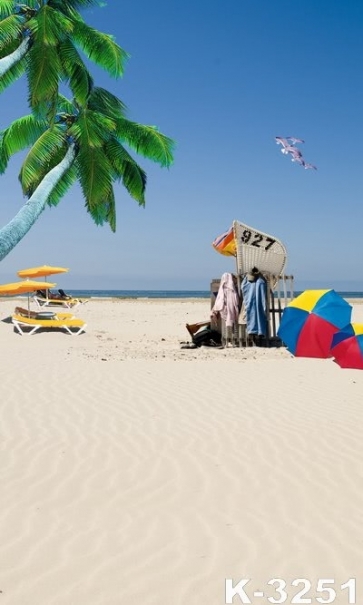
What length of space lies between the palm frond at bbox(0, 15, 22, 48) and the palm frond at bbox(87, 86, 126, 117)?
2382mm

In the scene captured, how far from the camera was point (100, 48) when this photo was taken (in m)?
13.0

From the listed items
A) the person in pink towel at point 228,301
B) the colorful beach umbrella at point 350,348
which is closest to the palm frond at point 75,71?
the person in pink towel at point 228,301

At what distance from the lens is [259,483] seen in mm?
5254

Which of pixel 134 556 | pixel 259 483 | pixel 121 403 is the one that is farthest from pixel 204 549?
pixel 121 403

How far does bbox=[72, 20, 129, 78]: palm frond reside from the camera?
1274cm

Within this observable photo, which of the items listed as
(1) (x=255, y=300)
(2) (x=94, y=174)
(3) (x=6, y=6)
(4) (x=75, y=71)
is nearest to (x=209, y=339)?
(1) (x=255, y=300)

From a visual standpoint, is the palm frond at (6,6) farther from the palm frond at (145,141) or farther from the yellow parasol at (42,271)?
the yellow parasol at (42,271)

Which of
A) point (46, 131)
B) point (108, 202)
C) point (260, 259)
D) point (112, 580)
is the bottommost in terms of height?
point (112, 580)

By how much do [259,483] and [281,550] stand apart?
51.1 inches

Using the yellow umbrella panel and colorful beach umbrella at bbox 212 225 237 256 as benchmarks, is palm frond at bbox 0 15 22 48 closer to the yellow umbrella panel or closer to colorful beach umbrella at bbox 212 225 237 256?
colorful beach umbrella at bbox 212 225 237 256

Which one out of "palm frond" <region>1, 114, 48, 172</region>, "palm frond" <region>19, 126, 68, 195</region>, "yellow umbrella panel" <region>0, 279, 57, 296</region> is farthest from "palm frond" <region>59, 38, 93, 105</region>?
"yellow umbrella panel" <region>0, 279, 57, 296</region>

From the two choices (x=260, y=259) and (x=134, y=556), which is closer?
(x=134, y=556)

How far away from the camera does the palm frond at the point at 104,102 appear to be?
13.4m

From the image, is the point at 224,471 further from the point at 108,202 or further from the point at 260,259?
the point at 108,202
